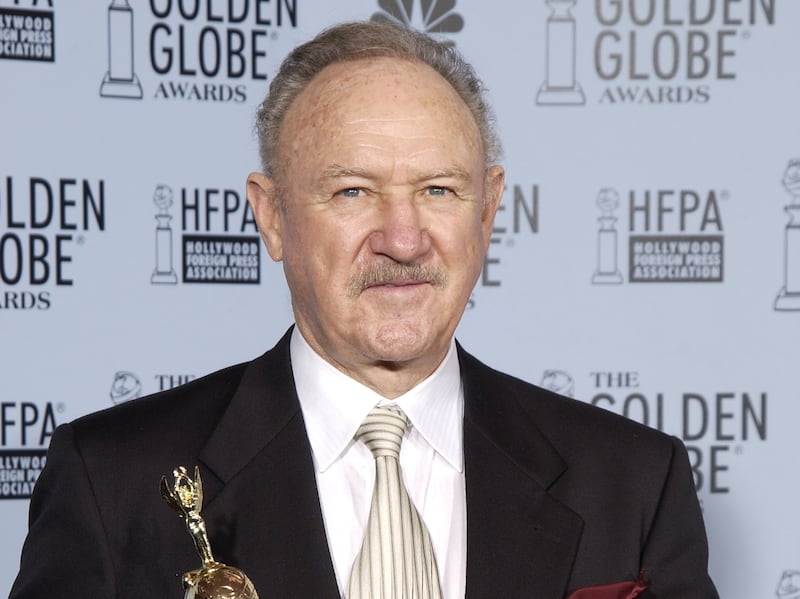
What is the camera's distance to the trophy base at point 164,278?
2.39m

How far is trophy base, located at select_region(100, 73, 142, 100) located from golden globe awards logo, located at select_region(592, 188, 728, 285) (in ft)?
3.17

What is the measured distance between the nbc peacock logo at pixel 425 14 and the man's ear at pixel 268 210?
854 mm

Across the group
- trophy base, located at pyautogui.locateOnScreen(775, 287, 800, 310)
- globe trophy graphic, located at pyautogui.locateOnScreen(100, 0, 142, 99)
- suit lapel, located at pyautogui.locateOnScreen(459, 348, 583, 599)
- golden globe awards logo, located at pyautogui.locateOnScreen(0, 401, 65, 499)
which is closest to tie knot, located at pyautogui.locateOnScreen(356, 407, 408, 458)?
suit lapel, located at pyautogui.locateOnScreen(459, 348, 583, 599)

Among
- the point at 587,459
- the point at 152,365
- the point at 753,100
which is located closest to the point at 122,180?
the point at 152,365

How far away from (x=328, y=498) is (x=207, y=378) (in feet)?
0.92

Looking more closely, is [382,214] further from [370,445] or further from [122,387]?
[122,387]

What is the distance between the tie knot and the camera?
5.19 feet

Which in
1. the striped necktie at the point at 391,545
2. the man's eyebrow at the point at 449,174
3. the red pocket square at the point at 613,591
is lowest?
the red pocket square at the point at 613,591

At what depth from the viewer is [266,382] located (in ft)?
5.48

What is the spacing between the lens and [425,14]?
2482 millimetres

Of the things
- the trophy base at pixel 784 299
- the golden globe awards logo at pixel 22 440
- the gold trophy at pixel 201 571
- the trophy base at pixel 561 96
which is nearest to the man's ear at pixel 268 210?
the gold trophy at pixel 201 571

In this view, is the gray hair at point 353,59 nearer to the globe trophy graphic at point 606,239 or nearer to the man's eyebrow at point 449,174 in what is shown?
the man's eyebrow at point 449,174

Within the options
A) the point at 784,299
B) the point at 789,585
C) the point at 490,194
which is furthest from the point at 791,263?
the point at 490,194

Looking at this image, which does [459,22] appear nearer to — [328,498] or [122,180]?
[122,180]
